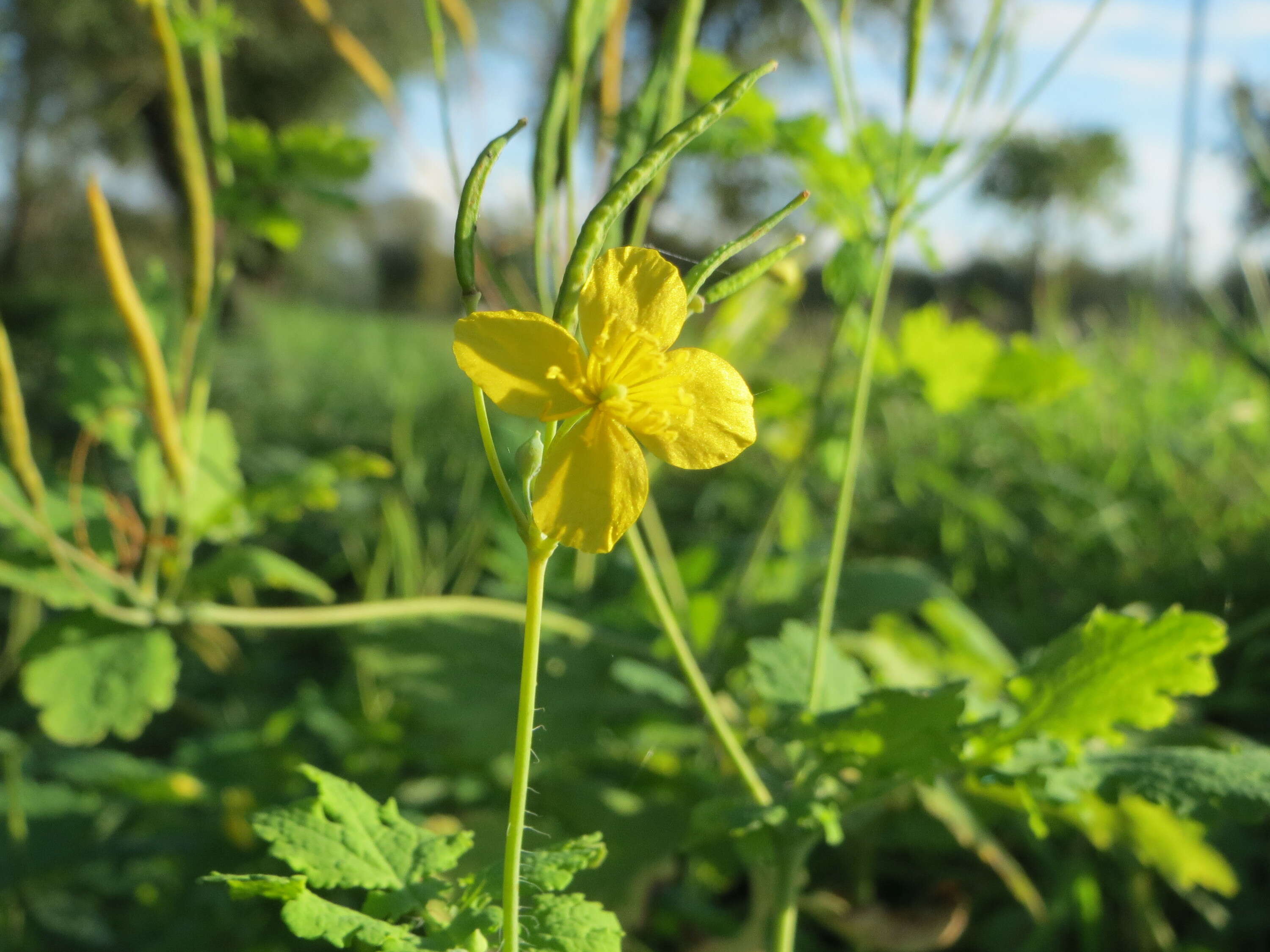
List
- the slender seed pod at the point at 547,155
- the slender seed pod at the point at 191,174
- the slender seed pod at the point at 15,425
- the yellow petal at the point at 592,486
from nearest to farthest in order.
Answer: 1. the yellow petal at the point at 592,486
2. the slender seed pod at the point at 547,155
3. the slender seed pod at the point at 15,425
4. the slender seed pod at the point at 191,174

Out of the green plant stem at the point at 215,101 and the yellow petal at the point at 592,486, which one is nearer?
the yellow petal at the point at 592,486

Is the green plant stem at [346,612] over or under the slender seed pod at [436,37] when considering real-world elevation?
under

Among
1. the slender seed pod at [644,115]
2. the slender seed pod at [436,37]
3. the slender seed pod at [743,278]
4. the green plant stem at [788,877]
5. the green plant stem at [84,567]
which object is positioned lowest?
the green plant stem at [788,877]

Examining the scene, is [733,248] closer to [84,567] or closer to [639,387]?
[639,387]

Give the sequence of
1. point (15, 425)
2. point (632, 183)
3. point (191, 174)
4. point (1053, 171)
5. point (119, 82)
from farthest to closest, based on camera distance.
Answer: point (1053, 171)
point (119, 82)
point (191, 174)
point (15, 425)
point (632, 183)

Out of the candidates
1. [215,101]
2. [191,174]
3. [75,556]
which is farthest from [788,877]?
[215,101]

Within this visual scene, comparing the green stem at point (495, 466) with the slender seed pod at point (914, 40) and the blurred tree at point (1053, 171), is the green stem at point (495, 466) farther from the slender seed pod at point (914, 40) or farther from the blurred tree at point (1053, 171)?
the blurred tree at point (1053, 171)

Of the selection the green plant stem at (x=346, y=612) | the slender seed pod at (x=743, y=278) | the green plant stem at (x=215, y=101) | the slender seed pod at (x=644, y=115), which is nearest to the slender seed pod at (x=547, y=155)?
the slender seed pod at (x=644, y=115)

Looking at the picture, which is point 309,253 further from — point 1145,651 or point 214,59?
point 1145,651
